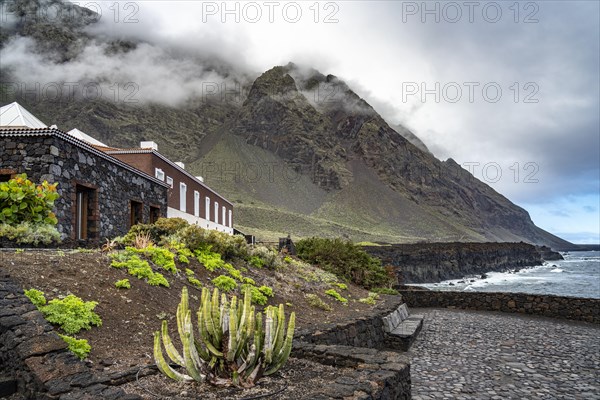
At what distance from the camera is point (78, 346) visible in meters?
5.64

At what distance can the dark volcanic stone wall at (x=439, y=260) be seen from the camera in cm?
4784

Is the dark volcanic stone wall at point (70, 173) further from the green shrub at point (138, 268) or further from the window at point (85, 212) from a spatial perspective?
the green shrub at point (138, 268)

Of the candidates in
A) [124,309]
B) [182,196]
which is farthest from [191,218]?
[124,309]

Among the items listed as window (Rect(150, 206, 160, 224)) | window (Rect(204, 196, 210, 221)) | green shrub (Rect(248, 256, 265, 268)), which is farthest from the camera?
window (Rect(204, 196, 210, 221))

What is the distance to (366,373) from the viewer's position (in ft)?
16.9

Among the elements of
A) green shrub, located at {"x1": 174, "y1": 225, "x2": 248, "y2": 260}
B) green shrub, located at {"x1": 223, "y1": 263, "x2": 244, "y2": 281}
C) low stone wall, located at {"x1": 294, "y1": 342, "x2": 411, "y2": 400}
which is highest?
green shrub, located at {"x1": 174, "y1": 225, "x2": 248, "y2": 260}

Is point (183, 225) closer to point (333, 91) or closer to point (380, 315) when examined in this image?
point (380, 315)

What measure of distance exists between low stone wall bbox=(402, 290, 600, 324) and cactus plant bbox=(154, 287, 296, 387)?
42.8ft

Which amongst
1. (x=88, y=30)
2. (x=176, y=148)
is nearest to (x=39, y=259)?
(x=176, y=148)

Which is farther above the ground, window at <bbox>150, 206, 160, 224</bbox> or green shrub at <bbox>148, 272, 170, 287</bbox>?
window at <bbox>150, 206, 160, 224</bbox>

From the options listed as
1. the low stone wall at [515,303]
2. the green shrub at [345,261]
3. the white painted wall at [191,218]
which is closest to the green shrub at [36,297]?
the green shrub at [345,261]

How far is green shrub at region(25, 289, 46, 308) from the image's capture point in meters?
6.05

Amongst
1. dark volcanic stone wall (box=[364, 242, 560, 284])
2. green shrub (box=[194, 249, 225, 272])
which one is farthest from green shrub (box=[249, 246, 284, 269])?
dark volcanic stone wall (box=[364, 242, 560, 284])

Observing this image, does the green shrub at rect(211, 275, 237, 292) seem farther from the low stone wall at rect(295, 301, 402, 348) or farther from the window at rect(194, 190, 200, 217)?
the window at rect(194, 190, 200, 217)
